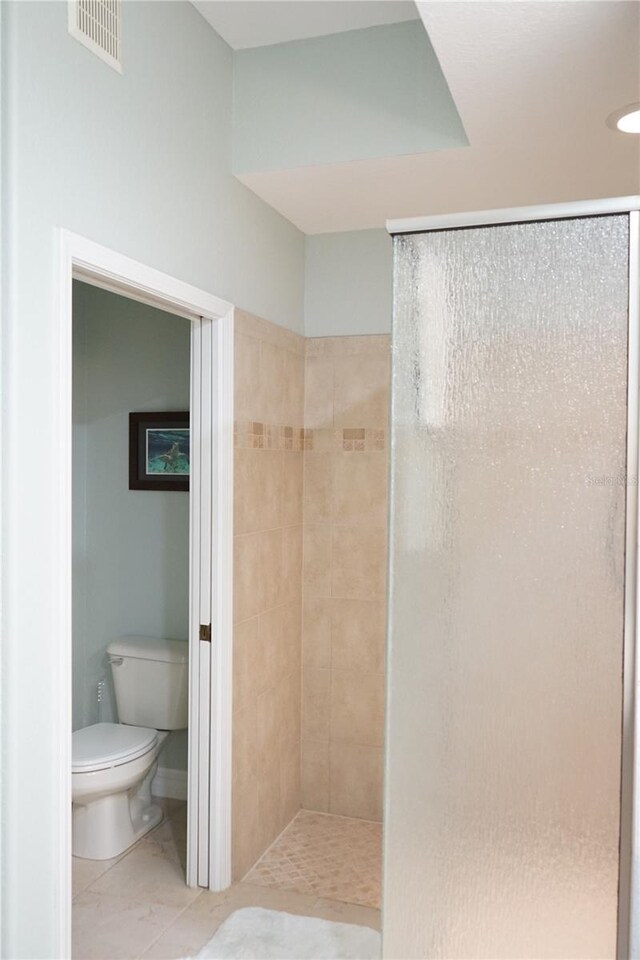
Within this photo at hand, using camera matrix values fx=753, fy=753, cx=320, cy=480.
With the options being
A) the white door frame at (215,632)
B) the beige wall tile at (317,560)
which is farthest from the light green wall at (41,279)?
the beige wall tile at (317,560)

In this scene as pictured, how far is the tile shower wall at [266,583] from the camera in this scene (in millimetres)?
2719

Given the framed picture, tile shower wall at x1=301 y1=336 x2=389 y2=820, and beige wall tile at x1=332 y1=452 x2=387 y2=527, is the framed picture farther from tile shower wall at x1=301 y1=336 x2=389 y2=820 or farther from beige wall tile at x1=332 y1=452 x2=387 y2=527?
beige wall tile at x1=332 y1=452 x2=387 y2=527

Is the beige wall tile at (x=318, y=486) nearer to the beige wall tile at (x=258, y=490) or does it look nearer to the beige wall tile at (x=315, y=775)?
the beige wall tile at (x=258, y=490)

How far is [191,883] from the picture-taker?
104 inches

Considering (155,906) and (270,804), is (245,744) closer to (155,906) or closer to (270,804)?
(270,804)

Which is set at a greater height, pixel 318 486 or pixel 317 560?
pixel 318 486

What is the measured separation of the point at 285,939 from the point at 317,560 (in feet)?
4.84

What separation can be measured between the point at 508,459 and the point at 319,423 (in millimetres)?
2044

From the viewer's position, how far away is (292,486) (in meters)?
3.24

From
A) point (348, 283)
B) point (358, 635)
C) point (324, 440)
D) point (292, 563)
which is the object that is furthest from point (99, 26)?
point (358, 635)

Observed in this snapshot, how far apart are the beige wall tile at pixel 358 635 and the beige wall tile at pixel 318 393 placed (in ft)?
2.62

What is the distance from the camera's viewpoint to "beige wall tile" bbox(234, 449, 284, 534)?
2.69 metres

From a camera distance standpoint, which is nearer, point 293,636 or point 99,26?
point 99,26

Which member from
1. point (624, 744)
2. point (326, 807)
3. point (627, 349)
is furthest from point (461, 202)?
point (326, 807)
